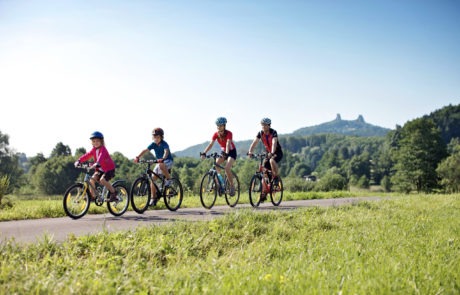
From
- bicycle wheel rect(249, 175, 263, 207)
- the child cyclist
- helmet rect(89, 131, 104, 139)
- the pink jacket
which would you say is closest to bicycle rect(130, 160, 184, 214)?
the child cyclist

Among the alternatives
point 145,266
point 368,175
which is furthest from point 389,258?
point 368,175

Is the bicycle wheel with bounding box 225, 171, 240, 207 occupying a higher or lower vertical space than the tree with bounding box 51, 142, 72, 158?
lower

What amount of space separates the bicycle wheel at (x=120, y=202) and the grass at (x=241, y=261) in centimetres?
337

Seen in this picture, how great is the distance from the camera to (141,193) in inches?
364

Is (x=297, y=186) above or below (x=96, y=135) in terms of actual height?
below

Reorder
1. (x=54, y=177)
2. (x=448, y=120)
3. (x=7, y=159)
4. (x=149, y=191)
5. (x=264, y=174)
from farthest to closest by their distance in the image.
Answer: (x=448, y=120), (x=54, y=177), (x=7, y=159), (x=264, y=174), (x=149, y=191)

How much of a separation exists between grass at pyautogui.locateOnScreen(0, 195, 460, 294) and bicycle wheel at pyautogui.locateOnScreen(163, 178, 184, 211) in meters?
3.51

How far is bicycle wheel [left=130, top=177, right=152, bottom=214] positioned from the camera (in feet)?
29.7

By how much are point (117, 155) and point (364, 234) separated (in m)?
116

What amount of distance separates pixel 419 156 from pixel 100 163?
166 feet

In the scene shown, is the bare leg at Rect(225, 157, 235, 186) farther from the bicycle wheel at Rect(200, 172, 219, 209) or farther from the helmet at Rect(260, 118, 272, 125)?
the helmet at Rect(260, 118, 272, 125)

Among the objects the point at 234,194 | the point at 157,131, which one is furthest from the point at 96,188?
the point at 234,194

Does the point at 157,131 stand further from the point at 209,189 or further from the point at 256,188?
the point at 256,188

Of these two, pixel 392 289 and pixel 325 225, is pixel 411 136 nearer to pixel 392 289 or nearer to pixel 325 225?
pixel 325 225
